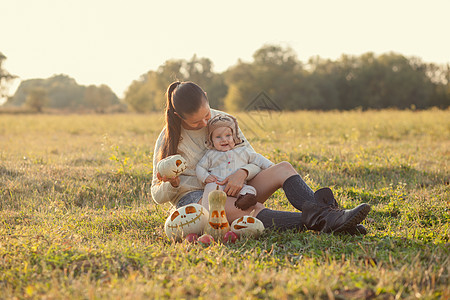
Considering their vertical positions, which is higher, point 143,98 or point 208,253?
point 143,98

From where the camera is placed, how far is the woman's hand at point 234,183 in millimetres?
3658

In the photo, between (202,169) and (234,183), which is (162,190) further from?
(234,183)

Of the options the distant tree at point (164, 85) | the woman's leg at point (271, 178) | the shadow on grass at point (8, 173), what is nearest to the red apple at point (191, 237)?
the woman's leg at point (271, 178)

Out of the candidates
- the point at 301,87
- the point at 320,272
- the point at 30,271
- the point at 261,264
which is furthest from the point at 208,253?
the point at 301,87

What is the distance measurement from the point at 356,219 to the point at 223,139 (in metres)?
1.41

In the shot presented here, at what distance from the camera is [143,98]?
50000 millimetres

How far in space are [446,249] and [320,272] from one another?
1.26 m

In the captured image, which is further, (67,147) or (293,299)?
(67,147)

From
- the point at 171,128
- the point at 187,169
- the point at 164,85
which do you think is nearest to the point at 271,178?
the point at 187,169

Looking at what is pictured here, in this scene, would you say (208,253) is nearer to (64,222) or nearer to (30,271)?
(30,271)

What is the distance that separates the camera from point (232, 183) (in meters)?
3.67

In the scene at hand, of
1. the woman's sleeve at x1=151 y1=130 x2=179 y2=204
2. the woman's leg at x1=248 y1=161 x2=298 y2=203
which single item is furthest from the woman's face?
the woman's leg at x1=248 y1=161 x2=298 y2=203

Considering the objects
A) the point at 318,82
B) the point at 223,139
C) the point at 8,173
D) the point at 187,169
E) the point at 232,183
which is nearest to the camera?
the point at 232,183

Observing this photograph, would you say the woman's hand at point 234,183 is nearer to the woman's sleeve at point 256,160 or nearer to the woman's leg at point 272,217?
the woman's leg at point 272,217
